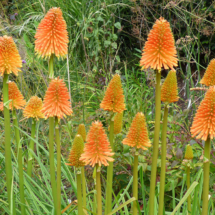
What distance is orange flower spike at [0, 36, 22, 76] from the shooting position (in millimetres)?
1678

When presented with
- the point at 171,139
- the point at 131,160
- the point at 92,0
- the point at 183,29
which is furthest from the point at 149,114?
the point at 92,0

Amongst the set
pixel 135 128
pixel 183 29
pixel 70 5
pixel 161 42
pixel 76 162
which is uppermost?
pixel 70 5

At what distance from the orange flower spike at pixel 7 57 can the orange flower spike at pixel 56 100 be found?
0.24 metres

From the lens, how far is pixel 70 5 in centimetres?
717

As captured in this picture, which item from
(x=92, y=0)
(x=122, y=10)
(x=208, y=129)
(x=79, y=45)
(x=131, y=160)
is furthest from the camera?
(x=122, y=10)

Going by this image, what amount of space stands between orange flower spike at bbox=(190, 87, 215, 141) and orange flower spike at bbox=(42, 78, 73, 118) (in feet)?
2.49

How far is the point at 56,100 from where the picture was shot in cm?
171

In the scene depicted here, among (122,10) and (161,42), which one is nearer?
(161,42)

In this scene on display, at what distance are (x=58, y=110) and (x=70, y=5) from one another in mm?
6102

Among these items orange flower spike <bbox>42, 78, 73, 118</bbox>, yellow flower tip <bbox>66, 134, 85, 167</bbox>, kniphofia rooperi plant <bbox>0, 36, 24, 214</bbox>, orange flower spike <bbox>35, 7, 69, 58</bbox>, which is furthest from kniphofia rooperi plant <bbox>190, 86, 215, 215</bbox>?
kniphofia rooperi plant <bbox>0, 36, 24, 214</bbox>

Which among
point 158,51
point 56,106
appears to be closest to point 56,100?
point 56,106

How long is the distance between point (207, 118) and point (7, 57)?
3.88 feet

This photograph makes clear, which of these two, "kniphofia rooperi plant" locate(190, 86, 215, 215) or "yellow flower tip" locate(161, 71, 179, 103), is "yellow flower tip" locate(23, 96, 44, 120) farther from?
"kniphofia rooperi plant" locate(190, 86, 215, 215)

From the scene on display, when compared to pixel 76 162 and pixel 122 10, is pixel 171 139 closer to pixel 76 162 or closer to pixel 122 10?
pixel 76 162
